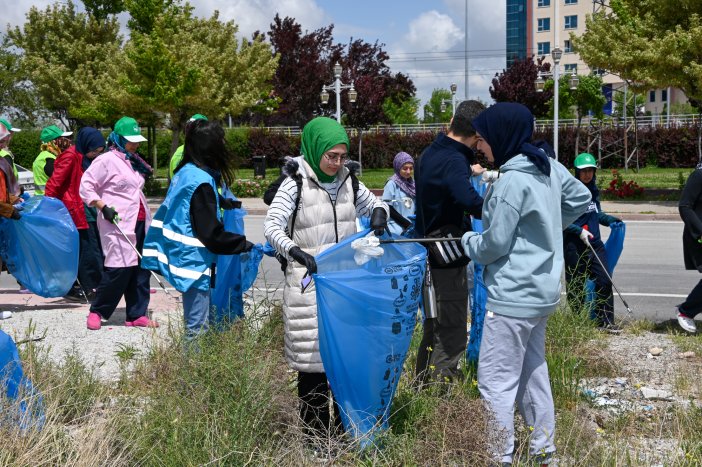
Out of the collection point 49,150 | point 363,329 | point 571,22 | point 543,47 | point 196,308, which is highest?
point 571,22

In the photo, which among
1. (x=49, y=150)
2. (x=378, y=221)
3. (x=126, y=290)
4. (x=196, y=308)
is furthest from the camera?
(x=49, y=150)

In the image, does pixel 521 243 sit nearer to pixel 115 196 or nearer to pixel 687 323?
pixel 687 323

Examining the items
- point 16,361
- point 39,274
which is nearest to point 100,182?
point 39,274

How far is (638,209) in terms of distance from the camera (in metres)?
17.3

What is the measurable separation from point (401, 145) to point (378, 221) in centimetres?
3564

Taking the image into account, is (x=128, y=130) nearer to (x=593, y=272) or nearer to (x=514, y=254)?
(x=593, y=272)

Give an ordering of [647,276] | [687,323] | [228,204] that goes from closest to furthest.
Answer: [228,204] → [687,323] → [647,276]

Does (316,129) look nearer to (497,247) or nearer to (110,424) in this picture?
(497,247)

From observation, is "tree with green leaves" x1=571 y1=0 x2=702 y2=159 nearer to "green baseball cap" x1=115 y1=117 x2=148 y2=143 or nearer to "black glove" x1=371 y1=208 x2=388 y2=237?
"green baseball cap" x1=115 y1=117 x2=148 y2=143

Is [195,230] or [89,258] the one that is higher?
[195,230]

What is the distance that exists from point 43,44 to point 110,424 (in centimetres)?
3375

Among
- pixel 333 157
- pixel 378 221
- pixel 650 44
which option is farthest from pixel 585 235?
pixel 650 44

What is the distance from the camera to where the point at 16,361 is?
12.6 feet

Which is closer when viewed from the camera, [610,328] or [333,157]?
[333,157]
